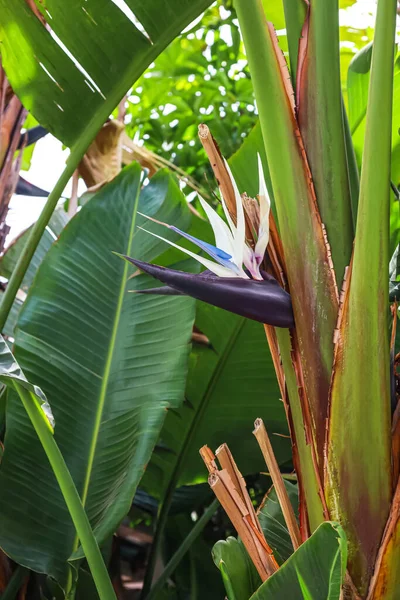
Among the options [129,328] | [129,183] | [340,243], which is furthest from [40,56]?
[340,243]

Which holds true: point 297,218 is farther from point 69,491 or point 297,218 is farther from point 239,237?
point 69,491

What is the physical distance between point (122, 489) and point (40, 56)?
46 centimetres

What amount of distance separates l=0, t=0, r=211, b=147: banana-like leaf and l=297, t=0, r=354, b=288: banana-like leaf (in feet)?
0.76

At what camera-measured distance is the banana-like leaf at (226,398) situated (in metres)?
0.72

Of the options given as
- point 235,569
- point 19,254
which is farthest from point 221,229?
point 19,254

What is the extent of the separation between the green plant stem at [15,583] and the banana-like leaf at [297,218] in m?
0.42

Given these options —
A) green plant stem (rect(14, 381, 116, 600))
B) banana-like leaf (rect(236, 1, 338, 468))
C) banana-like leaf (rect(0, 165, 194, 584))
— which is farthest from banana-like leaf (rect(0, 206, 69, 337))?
banana-like leaf (rect(236, 1, 338, 468))

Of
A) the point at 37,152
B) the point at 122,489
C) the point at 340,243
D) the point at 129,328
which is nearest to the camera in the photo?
the point at 340,243

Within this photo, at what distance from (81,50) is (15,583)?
1.86 feet

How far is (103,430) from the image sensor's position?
2.03ft

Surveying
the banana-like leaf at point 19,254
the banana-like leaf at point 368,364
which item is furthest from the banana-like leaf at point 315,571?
the banana-like leaf at point 19,254

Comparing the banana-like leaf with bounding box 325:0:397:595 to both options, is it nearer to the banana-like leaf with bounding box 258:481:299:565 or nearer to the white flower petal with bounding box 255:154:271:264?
the white flower petal with bounding box 255:154:271:264

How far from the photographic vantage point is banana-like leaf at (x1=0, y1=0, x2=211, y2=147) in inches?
23.0

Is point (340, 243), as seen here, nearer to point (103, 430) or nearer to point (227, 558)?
point (227, 558)
